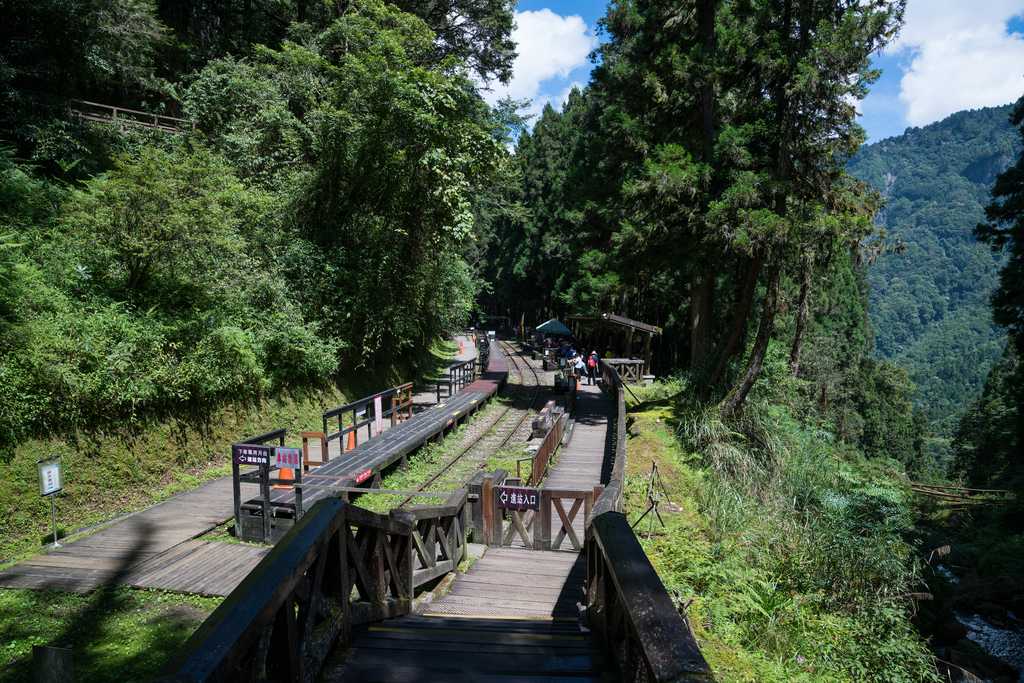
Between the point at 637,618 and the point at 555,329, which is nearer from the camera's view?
the point at 637,618

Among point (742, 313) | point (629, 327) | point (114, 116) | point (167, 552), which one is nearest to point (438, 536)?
point (167, 552)

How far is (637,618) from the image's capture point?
2111 millimetres

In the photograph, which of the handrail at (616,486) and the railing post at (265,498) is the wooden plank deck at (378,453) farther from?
the handrail at (616,486)

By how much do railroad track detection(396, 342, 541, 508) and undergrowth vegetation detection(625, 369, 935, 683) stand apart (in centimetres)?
383

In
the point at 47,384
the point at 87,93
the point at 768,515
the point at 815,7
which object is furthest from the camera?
the point at 87,93

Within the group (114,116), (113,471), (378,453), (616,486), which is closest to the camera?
(616,486)

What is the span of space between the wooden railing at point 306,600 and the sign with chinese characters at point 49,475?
218 inches

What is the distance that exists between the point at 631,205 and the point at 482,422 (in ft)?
25.9

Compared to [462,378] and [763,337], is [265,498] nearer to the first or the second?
[763,337]

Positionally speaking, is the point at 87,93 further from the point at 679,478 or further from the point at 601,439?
the point at 679,478

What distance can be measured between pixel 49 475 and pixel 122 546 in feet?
4.32

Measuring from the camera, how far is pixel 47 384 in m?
8.53

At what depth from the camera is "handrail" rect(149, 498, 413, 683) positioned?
193 centimetres

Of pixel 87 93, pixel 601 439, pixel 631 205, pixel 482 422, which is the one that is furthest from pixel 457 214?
pixel 87 93
